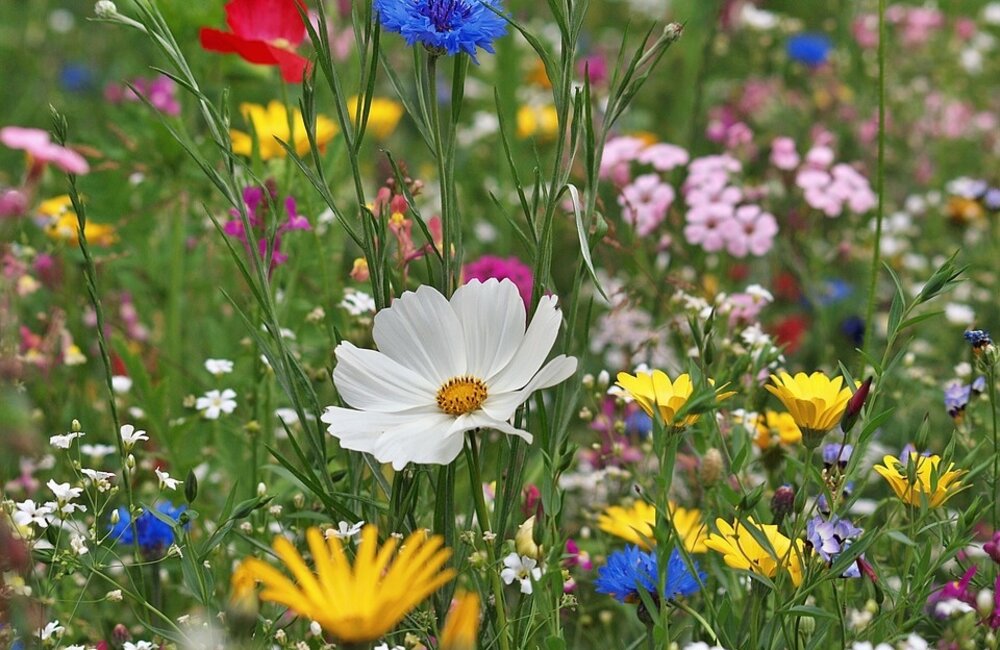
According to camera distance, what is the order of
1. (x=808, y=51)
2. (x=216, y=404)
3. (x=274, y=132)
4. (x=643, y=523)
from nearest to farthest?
(x=643, y=523), (x=216, y=404), (x=274, y=132), (x=808, y=51)

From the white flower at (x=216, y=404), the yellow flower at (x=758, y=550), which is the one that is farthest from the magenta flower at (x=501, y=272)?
the yellow flower at (x=758, y=550)

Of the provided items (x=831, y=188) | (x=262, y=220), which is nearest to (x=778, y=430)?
(x=262, y=220)

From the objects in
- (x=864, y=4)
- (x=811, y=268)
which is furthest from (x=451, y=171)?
(x=864, y=4)

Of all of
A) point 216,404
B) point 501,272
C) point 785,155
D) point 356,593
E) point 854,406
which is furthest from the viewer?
point 785,155

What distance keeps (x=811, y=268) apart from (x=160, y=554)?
1.26 metres

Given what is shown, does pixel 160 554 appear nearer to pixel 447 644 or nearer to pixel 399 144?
pixel 447 644

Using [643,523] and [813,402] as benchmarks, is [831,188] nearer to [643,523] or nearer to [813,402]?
[643,523]

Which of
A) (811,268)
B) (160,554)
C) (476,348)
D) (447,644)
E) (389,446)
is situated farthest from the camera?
(811,268)

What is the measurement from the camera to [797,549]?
958 mm

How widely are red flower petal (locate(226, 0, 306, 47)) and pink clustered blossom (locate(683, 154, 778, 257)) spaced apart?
Result: 26.0 inches

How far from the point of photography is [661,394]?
37.3 inches

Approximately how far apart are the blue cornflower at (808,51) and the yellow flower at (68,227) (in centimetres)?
143

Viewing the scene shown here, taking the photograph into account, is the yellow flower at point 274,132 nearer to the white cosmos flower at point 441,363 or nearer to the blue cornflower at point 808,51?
the white cosmos flower at point 441,363

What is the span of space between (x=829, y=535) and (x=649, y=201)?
0.98m
